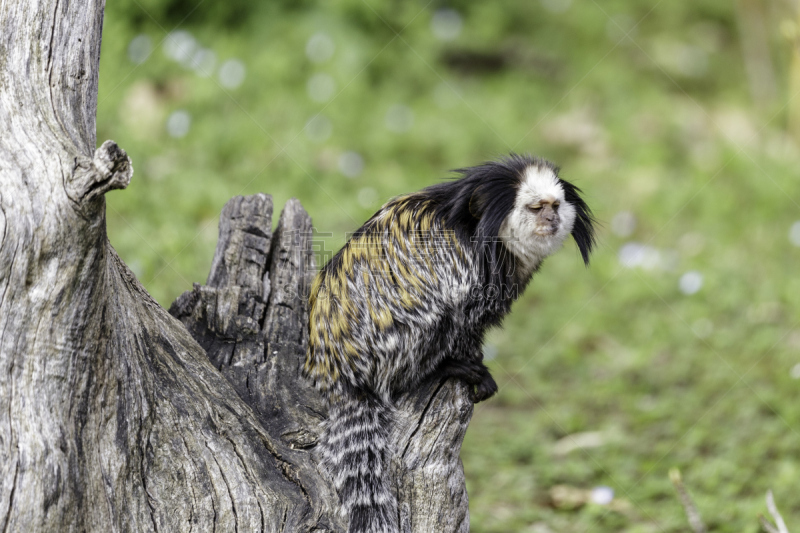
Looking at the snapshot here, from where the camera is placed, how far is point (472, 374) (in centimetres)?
307

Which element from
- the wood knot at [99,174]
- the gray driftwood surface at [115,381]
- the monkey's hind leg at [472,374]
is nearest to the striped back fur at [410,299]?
the monkey's hind leg at [472,374]

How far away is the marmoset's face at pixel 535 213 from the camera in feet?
10.00

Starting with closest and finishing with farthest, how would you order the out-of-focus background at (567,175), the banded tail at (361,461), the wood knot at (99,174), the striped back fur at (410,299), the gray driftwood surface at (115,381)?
1. the wood knot at (99,174)
2. the gray driftwood surface at (115,381)
3. the banded tail at (361,461)
4. the striped back fur at (410,299)
5. the out-of-focus background at (567,175)

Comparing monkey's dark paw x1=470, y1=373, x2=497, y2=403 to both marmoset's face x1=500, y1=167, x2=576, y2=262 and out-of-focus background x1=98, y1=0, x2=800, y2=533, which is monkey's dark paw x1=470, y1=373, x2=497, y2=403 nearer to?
marmoset's face x1=500, y1=167, x2=576, y2=262

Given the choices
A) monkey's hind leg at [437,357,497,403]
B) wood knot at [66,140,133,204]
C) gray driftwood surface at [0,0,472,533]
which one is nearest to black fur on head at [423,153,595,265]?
monkey's hind leg at [437,357,497,403]

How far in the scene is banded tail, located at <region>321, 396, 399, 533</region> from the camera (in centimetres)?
267

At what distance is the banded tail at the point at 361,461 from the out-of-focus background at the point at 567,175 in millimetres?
1510

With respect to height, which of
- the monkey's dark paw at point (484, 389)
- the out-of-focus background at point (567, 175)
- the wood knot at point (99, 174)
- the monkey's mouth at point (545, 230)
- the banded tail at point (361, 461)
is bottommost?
the banded tail at point (361, 461)

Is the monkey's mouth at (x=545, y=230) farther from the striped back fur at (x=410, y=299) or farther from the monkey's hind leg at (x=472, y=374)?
the monkey's hind leg at (x=472, y=374)

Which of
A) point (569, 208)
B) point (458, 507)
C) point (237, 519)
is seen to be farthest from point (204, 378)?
point (569, 208)

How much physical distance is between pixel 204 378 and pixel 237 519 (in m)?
0.58

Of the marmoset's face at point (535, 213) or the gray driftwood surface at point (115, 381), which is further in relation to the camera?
the marmoset's face at point (535, 213)

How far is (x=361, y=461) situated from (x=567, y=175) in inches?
208

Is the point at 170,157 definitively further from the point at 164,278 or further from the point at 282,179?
the point at 164,278
